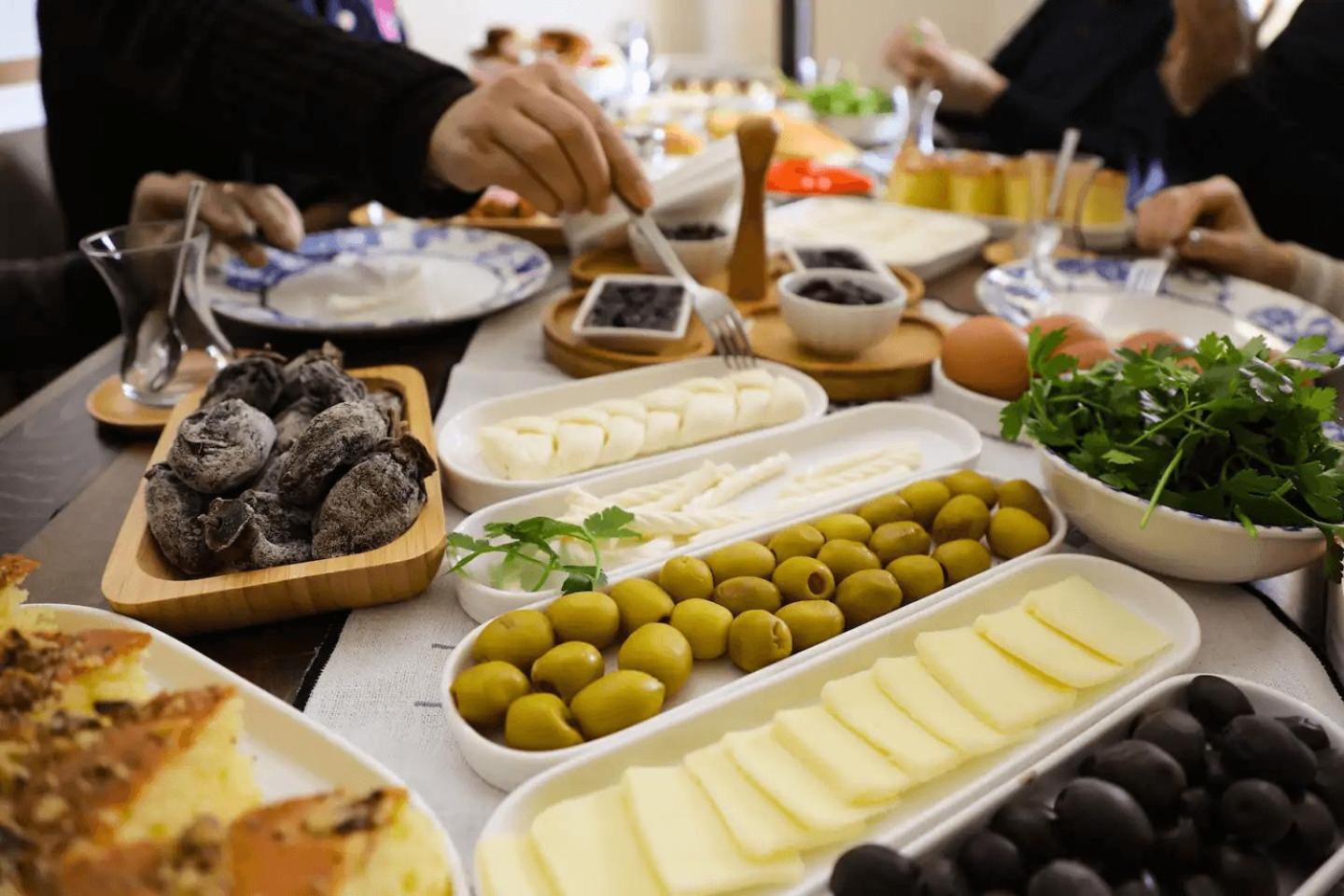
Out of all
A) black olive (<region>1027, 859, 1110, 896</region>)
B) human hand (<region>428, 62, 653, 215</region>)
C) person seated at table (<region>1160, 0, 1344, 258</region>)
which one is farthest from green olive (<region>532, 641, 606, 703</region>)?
person seated at table (<region>1160, 0, 1344, 258</region>)

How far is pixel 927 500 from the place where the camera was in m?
0.96

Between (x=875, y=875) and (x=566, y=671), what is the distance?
29 cm

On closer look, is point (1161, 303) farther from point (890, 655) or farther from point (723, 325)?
point (890, 655)

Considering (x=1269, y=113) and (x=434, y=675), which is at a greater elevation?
(x=1269, y=113)

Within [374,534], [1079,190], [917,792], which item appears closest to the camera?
[917,792]

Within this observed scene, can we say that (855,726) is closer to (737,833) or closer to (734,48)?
(737,833)

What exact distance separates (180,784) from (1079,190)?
1697 mm

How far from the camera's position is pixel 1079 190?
1661 mm

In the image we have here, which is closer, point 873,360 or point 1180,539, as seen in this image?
point 1180,539

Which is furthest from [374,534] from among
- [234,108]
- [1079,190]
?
[1079,190]

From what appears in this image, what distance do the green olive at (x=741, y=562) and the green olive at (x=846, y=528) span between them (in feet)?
A: 0.26

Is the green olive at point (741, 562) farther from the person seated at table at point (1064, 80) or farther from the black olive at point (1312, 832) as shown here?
the person seated at table at point (1064, 80)

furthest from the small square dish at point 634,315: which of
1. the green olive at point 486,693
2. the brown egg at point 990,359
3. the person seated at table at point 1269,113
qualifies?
the person seated at table at point 1269,113

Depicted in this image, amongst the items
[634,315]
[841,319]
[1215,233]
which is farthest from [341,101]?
[1215,233]
